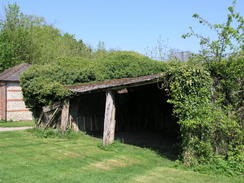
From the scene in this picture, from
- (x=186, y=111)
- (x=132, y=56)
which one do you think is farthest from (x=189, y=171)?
(x=132, y=56)

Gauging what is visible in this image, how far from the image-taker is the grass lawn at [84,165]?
23.1 feet

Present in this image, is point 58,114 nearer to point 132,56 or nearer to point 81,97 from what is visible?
point 81,97

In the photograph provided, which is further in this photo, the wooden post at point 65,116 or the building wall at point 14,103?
the building wall at point 14,103

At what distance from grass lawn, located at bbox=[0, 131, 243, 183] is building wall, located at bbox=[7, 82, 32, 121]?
1109cm

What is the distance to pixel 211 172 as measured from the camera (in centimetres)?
778

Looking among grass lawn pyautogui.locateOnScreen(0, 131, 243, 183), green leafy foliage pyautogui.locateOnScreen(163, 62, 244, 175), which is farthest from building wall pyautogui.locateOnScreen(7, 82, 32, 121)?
green leafy foliage pyautogui.locateOnScreen(163, 62, 244, 175)

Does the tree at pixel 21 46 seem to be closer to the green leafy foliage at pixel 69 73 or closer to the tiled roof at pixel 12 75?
the tiled roof at pixel 12 75

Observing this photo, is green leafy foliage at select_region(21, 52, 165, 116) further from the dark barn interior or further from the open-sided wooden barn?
the dark barn interior

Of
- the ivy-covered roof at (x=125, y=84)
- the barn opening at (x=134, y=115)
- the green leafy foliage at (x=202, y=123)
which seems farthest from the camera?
the barn opening at (x=134, y=115)

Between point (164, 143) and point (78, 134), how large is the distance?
13.5 ft

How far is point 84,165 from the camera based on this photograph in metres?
8.41

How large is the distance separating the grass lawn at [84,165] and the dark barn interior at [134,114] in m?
2.97

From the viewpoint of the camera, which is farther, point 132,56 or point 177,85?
point 132,56

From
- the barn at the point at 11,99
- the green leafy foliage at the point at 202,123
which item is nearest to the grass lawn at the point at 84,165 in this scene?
the green leafy foliage at the point at 202,123
